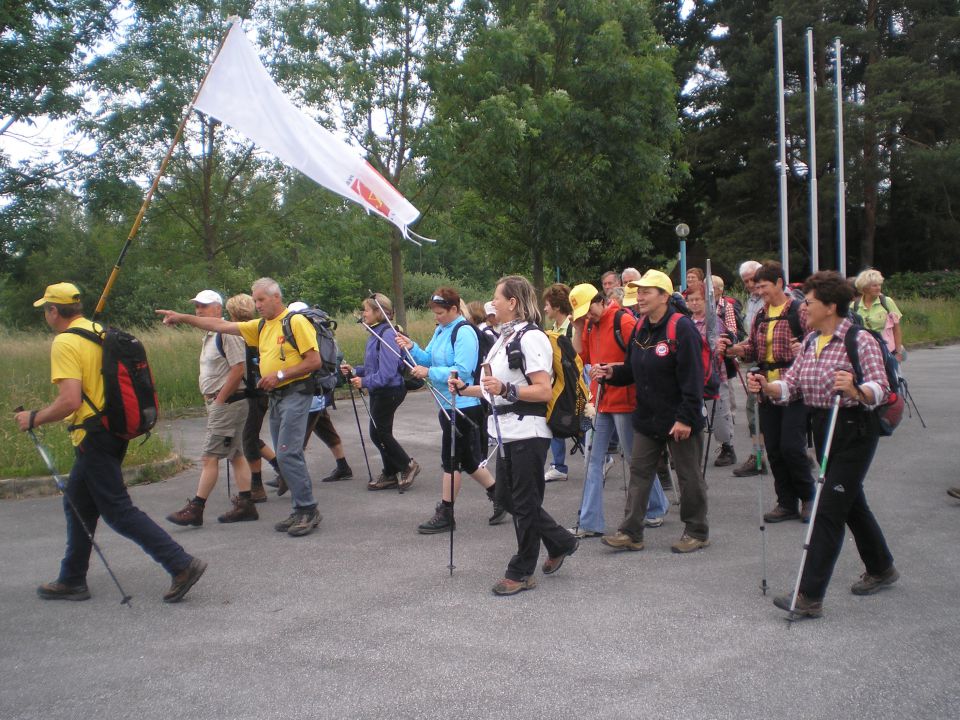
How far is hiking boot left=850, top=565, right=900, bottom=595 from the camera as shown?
5129 millimetres

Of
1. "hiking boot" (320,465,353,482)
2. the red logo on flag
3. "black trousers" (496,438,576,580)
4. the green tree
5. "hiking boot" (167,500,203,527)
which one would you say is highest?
the green tree

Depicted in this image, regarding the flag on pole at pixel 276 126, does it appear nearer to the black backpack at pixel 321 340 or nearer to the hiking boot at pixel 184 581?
the black backpack at pixel 321 340

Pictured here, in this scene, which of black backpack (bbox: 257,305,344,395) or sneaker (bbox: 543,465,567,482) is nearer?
black backpack (bbox: 257,305,344,395)

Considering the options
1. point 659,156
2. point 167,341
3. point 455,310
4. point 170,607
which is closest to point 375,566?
A: point 170,607

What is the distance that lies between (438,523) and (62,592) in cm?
265

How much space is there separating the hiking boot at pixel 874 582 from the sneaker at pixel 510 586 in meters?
1.87

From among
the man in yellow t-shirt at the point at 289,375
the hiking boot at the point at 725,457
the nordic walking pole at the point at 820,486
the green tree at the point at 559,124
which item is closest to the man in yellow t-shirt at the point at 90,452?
the man in yellow t-shirt at the point at 289,375

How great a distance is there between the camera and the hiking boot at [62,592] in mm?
5484

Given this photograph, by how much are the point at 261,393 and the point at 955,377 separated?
1385 centimetres

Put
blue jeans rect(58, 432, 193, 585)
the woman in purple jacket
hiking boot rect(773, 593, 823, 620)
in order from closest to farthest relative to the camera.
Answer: hiking boot rect(773, 593, 823, 620)
blue jeans rect(58, 432, 193, 585)
the woman in purple jacket

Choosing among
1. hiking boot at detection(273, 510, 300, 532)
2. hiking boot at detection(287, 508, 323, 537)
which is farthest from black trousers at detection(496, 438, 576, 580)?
hiking boot at detection(273, 510, 300, 532)

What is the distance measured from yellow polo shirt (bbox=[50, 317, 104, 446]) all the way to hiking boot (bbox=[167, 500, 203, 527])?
1.92m

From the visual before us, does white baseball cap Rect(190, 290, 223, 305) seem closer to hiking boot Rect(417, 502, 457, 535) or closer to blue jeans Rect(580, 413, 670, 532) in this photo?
hiking boot Rect(417, 502, 457, 535)

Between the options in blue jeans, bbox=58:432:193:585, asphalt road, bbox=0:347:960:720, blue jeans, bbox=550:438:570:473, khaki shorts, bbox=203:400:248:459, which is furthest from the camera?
blue jeans, bbox=550:438:570:473
